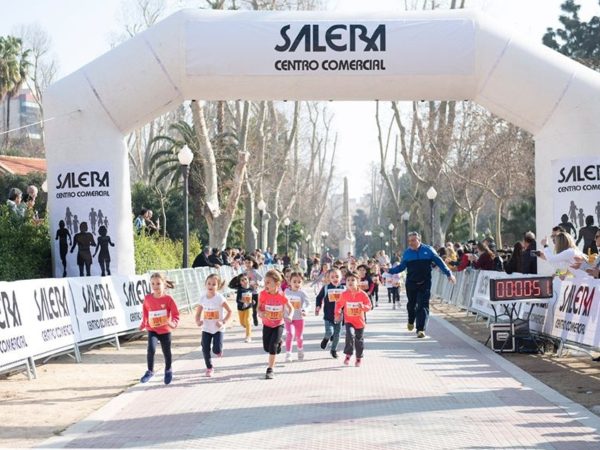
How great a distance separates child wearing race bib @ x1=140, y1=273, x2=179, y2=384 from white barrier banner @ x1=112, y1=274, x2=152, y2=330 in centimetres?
497

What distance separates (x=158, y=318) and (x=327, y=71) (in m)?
6.55

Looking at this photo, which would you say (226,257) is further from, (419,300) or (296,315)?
(296,315)

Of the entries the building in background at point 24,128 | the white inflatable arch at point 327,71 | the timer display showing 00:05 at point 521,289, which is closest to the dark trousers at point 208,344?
the timer display showing 00:05 at point 521,289

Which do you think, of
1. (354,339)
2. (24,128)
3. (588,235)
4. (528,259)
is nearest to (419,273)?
(528,259)

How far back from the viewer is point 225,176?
51.6 metres

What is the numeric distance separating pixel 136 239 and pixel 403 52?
9.38m

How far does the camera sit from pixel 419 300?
61.6ft

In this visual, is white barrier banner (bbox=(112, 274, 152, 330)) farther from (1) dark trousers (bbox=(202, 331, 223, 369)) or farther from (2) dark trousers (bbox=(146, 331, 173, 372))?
(2) dark trousers (bbox=(146, 331, 173, 372))

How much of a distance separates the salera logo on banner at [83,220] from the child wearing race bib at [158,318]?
5.49m

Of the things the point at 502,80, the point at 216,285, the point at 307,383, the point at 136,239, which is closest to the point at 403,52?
the point at 502,80

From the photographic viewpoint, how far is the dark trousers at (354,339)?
48.9 ft

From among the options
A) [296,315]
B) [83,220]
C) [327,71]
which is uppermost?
[327,71]

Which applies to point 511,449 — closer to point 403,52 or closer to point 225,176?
point 403,52

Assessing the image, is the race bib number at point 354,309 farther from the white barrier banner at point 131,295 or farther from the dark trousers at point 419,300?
the white barrier banner at point 131,295
